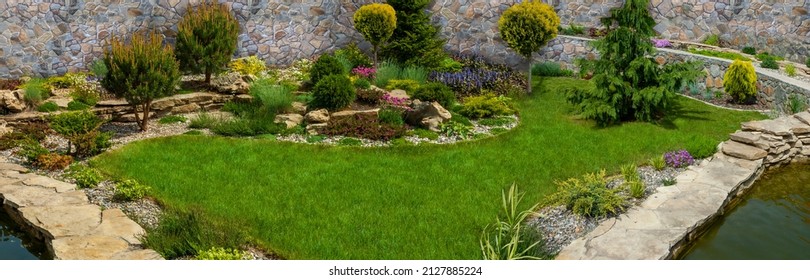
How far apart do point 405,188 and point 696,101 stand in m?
9.95

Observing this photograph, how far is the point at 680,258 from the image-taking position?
8.80 meters

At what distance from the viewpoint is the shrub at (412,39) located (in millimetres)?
20031

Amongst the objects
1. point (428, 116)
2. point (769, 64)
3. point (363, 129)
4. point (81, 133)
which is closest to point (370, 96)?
point (428, 116)

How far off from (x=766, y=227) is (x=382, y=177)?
593 cm

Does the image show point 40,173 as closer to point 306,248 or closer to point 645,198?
point 306,248

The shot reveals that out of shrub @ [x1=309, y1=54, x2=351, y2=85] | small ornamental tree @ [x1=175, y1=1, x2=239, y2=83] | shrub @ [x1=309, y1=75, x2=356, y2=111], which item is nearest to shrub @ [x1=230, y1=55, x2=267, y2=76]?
small ornamental tree @ [x1=175, y1=1, x2=239, y2=83]

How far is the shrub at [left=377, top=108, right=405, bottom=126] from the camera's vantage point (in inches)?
582

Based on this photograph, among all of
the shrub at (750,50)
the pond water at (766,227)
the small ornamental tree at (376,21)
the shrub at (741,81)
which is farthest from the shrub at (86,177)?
the shrub at (750,50)

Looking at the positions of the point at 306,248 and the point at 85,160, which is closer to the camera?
the point at 306,248

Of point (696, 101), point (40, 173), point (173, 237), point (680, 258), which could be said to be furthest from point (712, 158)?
point (40, 173)

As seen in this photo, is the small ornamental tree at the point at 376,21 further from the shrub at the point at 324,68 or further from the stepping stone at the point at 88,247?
the stepping stone at the point at 88,247

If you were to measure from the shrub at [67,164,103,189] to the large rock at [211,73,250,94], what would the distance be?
5242 mm

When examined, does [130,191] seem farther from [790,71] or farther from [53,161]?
[790,71]

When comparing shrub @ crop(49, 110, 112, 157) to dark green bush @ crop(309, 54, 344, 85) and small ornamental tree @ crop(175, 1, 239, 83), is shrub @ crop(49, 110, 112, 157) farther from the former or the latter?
dark green bush @ crop(309, 54, 344, 85)
